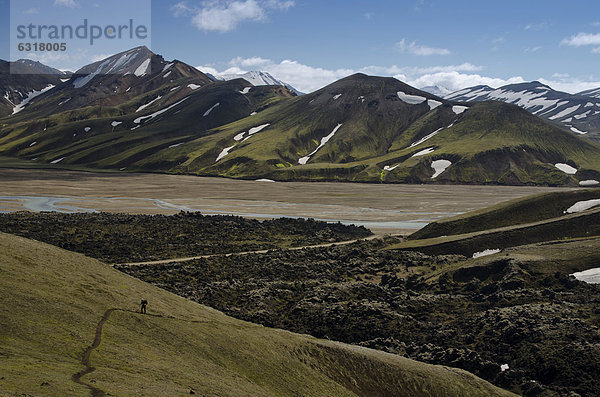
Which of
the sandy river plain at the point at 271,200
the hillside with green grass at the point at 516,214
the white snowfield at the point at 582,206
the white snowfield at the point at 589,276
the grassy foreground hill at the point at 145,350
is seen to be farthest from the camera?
the sandy river plain at the point at 271,200

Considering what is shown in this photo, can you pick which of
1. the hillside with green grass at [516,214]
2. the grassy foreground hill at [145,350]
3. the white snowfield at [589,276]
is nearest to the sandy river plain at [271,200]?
the hillside with green grass at [516,214]

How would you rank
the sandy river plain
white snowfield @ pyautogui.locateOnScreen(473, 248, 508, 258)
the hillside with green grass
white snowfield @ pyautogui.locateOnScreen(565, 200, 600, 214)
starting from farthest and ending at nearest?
1. the sandy river plain
2. the hillside with green grass
3. white snowfield @ pyautogui.locateOnScreen(565, 200, 600, 214)
4. white snowfield @ pyautogui.locateOnScreen(473, 248, 508, 258)

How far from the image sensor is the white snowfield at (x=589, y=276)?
4812cm

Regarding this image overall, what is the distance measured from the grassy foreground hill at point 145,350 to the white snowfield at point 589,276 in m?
23.5

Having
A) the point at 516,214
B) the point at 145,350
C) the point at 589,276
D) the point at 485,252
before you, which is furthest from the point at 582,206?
the point at 145,350

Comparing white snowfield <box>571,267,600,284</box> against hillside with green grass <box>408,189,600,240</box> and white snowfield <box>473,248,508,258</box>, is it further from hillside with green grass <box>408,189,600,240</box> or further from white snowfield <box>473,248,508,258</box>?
hillside with green grass <box>408,189,600,240</box>

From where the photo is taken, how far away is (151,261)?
70750 mm

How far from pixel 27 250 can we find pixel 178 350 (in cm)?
1501

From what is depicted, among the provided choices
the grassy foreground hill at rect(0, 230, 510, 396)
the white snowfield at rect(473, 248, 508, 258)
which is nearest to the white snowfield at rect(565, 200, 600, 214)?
the white snowfield at rect(473, 248, 508, 258)

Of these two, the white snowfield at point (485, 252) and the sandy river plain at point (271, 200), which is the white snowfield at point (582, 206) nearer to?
the white snowfield at point (485, 252)

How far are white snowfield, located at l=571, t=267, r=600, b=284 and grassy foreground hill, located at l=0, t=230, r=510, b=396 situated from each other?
23.5 meters

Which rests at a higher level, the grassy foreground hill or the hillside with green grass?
the hillside with green grass

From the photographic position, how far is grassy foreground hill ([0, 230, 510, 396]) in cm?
1969

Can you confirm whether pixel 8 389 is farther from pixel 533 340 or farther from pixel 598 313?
pixel 598 313
